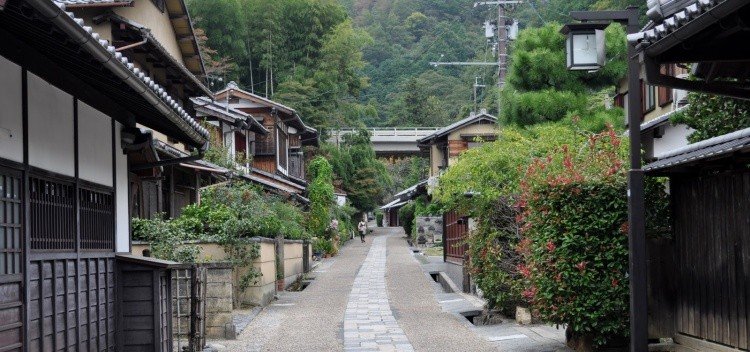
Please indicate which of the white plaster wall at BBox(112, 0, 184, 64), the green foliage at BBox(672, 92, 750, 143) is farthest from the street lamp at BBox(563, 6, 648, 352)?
the white plaster wall at BBox(112, 0, 184, 64)

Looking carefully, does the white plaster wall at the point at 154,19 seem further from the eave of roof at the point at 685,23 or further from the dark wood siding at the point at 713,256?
the eave of roof at the point at 685,23

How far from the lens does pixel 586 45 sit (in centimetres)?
1144

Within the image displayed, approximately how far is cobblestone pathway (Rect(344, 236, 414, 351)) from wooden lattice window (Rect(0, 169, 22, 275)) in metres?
8.23

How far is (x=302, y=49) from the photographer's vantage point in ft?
199

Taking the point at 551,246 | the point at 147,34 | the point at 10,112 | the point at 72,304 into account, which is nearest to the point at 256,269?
the point at 147,34

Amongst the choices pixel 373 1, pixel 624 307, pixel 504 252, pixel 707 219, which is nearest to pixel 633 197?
pixel 707 219

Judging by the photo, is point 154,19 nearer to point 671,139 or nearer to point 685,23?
point 671,139

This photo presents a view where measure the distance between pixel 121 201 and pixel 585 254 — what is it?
6.37 meters

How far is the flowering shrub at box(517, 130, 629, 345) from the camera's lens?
40.9 ft

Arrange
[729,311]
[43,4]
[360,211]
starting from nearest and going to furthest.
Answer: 1. [43,4]
2. [729,311]
3. [360,211]

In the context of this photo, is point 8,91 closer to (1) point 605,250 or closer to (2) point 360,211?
(1) point 605,250

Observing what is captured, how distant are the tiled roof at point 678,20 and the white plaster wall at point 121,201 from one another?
7145 millimetres

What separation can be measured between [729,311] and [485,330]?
336 inches

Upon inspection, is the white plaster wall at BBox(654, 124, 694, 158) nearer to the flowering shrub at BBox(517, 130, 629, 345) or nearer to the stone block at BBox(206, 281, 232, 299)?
the flowering shrub at BBox(517, 130, 629, 345)
